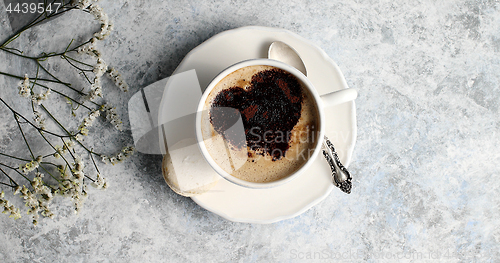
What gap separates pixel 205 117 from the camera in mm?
1088

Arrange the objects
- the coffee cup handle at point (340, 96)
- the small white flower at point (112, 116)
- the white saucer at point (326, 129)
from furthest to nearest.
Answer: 1. the small white flower at point (112, 116)
2. the white saucer at point (326, 129)
3. the coffee cup handle at point (340, 96)

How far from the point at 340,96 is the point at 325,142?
0.24 metres

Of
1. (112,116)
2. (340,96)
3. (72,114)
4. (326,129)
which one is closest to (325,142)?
(326,129)

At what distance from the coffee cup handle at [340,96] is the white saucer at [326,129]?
21 centimetres

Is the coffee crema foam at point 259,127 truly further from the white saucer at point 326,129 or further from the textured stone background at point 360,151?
the textured stone background at point 360,151

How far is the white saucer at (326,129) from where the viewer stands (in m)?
1.20

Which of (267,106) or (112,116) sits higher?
(267,106)

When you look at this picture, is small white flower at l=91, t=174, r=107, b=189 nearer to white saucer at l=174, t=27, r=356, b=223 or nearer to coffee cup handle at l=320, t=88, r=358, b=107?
white saucer at l=174, t=27, r=356, b=223

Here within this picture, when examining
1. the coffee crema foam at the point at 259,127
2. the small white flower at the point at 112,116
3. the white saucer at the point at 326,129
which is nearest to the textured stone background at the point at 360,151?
the small white flower at the point at 112,116

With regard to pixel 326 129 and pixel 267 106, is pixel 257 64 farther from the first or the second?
pixel 326 129

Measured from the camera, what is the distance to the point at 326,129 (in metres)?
1.24

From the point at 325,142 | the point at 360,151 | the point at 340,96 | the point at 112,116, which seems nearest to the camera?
the point at 340,96

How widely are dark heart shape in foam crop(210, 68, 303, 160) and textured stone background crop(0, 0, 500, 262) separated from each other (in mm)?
403

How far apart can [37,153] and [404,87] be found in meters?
1.55
